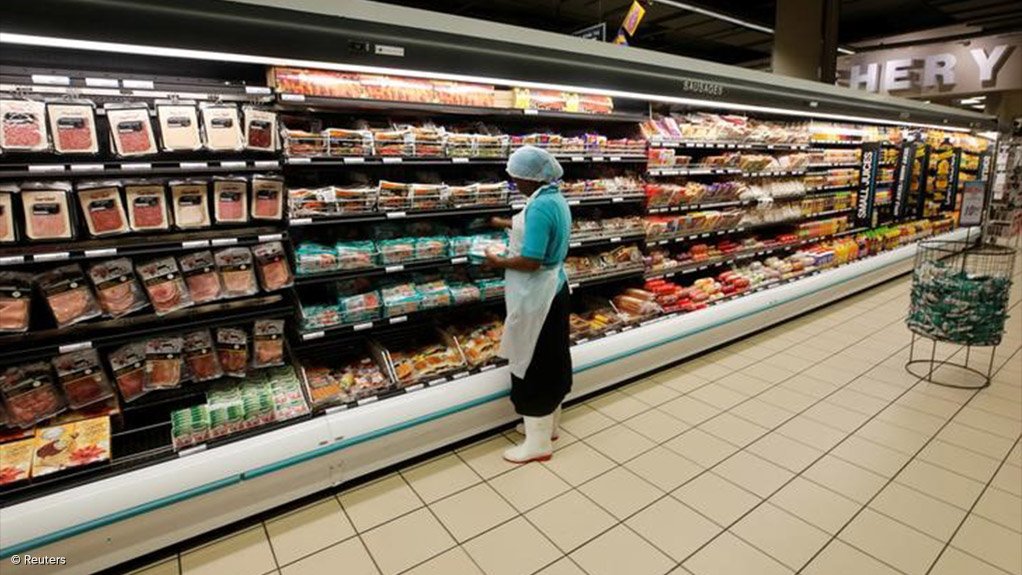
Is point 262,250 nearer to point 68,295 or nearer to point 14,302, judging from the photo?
point 68,295

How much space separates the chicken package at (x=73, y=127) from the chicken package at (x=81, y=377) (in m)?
0.97

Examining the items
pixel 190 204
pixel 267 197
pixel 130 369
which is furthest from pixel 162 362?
pixel 267 197

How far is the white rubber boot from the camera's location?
3219mm

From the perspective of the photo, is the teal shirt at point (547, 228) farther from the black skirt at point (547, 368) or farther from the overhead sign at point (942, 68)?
the overhead sign at point (942, 68)

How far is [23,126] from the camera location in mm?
2232

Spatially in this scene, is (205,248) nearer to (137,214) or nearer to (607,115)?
(137,214)

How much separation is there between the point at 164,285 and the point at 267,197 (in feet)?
2.25

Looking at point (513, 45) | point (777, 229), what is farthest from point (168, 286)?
point (777, 229)

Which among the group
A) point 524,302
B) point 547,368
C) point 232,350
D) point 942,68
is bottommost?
point 547,368

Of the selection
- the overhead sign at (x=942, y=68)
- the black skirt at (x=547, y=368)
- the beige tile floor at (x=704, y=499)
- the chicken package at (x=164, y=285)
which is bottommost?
the beige tile floor at (x=704, y=499)

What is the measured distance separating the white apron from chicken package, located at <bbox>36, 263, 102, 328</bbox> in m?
2.11

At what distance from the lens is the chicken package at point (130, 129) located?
8.03ft

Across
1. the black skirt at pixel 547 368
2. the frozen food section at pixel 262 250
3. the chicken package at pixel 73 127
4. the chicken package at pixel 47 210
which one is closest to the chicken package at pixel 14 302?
the frozen food section at pixel 262 250

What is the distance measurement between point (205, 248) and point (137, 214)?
353 millimetres
